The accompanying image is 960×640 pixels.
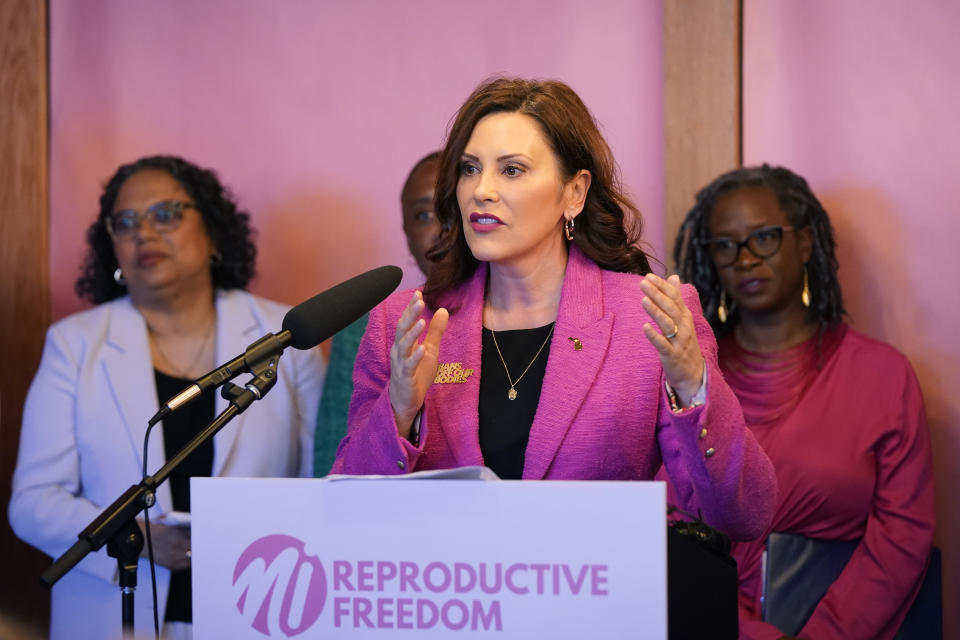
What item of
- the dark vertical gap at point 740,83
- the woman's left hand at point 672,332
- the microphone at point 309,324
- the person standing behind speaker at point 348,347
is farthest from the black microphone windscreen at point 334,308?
the dark vertical gap at point 740,83

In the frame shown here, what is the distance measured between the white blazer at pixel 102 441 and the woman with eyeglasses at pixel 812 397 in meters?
1.46

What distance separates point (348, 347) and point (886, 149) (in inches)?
77.7

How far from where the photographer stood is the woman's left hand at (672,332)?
1.84 m

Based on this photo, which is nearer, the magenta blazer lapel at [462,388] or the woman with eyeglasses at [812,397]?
the magenta blazer lapel at [462,388]

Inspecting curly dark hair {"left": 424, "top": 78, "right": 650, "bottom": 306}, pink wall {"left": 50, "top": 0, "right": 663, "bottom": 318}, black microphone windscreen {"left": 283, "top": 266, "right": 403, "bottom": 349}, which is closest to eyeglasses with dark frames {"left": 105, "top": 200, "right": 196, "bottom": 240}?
pink wall {"left": 50, "top": 0, "right": 663, "bottom": 318}

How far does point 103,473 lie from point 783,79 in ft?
8.83

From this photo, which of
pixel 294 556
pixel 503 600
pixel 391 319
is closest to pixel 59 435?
pixel 391 319

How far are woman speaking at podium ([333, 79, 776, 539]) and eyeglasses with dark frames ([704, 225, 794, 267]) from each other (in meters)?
0.92

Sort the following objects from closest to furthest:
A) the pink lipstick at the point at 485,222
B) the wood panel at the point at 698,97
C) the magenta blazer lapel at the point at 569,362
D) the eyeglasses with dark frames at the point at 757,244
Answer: the magenta blazer lapel at the point at 569,362, the pink lipstick at the point at 485,222, the eyeglasses with dark frames at the point at 757,244, the wood panel at the point at 698,97

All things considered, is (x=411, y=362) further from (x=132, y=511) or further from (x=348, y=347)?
(x=348, y=347)

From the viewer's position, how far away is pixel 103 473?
3.34 meters

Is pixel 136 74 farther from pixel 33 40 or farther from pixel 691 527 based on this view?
pixel 691 527

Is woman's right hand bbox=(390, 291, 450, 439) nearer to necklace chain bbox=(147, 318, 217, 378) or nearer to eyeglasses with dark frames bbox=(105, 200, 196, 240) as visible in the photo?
necklace chain bbox=(147, 318, 217, 378)

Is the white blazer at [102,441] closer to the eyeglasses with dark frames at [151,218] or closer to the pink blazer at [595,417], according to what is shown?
the eyeglasses with dark frames at [151,218]
